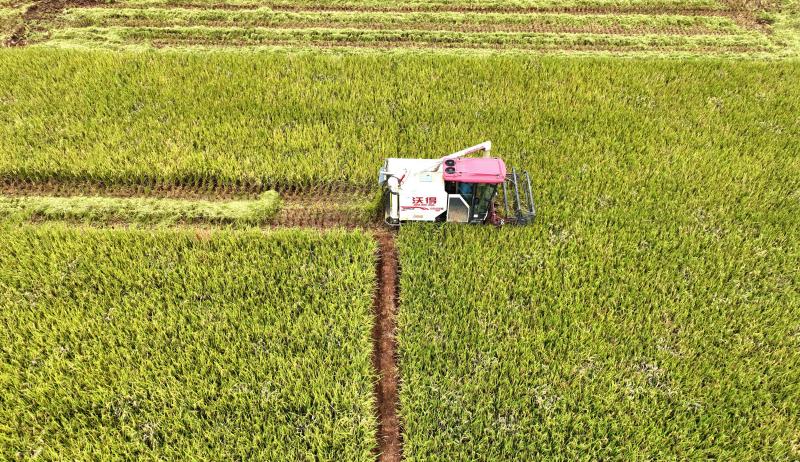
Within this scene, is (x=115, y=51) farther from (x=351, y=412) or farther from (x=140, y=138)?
(x=351, y=412)

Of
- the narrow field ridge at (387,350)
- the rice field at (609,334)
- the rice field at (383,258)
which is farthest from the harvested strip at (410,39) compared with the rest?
the narrow field ridge at (387,350)

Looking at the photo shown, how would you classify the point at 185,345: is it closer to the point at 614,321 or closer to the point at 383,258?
the point at 383,258

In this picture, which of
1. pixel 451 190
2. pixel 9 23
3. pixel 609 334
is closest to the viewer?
pixel 609 334

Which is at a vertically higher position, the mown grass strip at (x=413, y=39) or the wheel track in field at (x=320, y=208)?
the mown grass strip at (x=413, y=39)

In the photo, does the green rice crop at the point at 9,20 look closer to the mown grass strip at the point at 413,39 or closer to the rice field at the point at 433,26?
the rice field at the point at 433,26

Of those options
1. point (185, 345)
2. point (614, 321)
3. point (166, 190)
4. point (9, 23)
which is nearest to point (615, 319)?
point (614, 321)

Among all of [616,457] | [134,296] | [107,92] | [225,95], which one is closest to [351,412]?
[616,457]

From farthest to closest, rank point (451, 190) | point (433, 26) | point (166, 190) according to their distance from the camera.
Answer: point (433, 26), point (166, 190), point (451, 190)

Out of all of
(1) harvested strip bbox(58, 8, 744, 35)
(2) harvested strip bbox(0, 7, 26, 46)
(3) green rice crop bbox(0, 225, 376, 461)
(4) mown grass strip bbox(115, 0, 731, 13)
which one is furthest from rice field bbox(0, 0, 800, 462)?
(4) mown grass strip bbox(115, 0, 731, 13)
